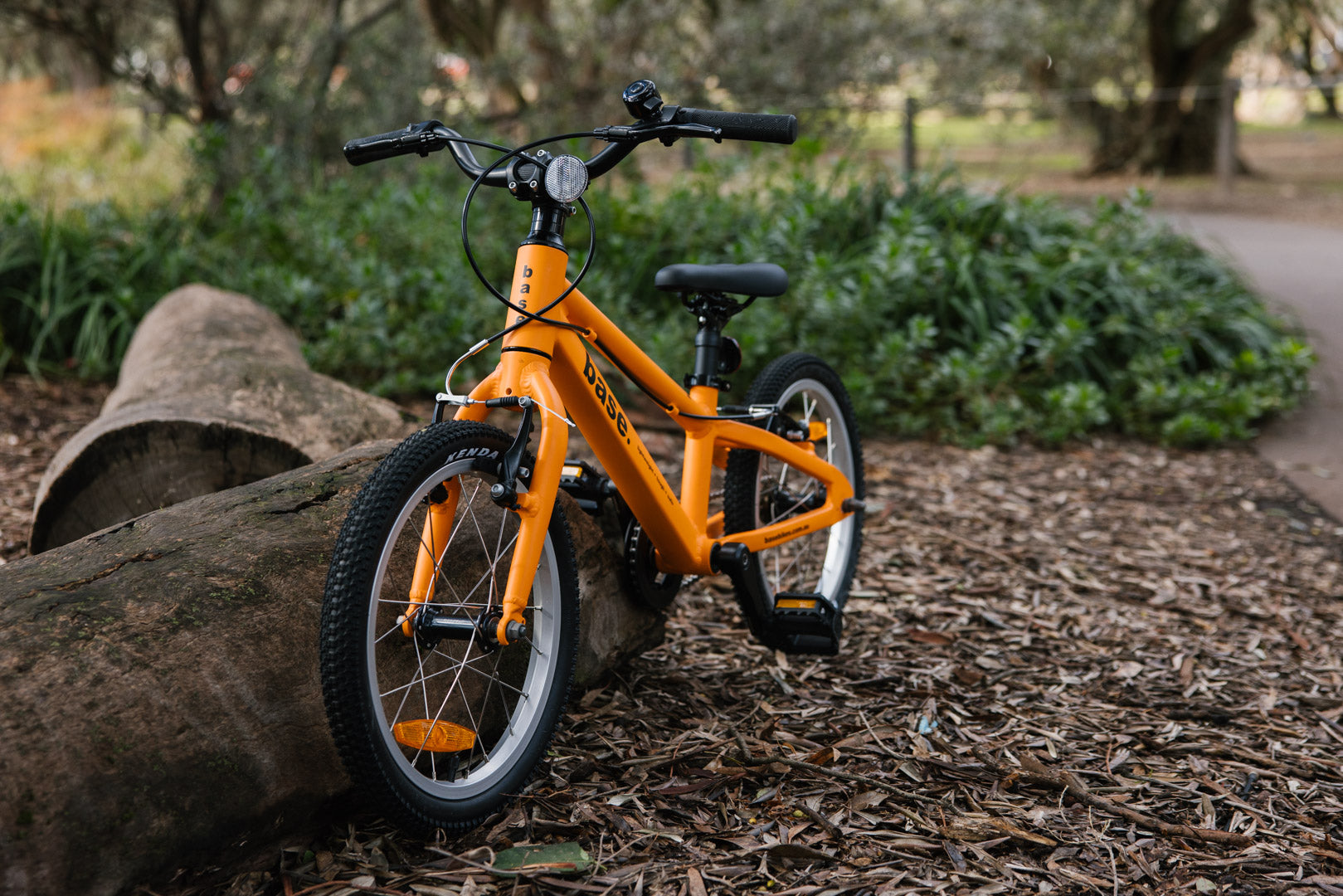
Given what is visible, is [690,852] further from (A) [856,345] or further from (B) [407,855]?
(A) [856,345]

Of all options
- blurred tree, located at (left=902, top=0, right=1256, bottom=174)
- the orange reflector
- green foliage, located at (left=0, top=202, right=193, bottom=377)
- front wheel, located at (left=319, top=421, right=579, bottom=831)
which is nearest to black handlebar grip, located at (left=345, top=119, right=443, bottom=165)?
front wheel, located at (left=319, top=421, right=579, bottom=831)

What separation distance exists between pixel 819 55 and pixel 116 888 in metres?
9.22

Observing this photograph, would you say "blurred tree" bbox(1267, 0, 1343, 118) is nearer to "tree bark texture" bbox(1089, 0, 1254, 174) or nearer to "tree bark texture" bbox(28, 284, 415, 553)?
"tree bark texture" bbox(1089, 0, 1254, 174)

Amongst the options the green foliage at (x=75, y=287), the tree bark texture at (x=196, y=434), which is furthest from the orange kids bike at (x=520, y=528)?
the green foliage at (x=75, y=287)

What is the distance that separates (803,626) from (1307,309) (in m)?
5.87

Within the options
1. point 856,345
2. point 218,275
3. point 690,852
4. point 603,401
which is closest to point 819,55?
point 856,345

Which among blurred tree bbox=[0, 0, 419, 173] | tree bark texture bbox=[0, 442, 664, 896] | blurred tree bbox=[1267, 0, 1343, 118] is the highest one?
blurred tree bbox=[1267, 0, 1343, 118]

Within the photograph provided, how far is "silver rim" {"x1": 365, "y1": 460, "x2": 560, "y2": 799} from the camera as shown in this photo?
7.16ft

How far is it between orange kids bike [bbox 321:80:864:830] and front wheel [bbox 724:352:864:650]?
1 centimetres

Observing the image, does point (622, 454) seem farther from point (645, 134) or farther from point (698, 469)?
point (645, 134)

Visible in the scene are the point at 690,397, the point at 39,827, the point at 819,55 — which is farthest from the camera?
the point at 819,55

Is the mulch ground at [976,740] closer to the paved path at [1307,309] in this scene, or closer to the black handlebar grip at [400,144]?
the paved path at [1307,309]

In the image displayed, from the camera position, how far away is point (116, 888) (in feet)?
5.81

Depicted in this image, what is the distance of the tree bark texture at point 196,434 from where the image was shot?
3145 mm
